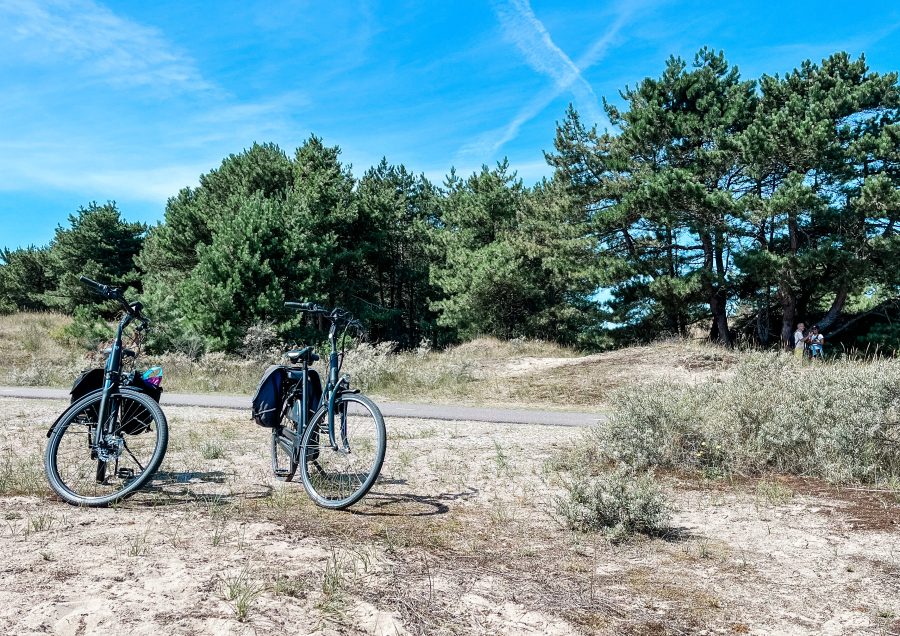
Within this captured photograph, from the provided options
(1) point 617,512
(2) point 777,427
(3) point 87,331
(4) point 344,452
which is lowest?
(1) point 617,512

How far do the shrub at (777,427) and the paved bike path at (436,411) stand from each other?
2.69 m

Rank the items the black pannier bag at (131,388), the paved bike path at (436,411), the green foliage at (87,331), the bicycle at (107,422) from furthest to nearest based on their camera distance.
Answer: the green foliage at (87,331), the paved bike path at (436,411), the black pannier bag at (131,388), the bicycle at (107,422)

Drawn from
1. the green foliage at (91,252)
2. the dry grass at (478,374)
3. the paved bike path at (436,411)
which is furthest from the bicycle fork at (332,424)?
the green foliage at (91,252)

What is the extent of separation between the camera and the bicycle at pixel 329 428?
193 inches

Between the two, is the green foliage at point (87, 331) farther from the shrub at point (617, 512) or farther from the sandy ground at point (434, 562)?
the shrub at point (617, 512)

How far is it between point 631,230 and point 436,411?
850 inches

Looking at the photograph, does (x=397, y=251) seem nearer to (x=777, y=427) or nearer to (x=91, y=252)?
(x=91, y=252)

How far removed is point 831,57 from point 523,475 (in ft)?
94.7

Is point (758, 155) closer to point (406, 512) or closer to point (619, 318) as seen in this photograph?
point (619, 318)

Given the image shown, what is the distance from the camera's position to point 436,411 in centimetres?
1197

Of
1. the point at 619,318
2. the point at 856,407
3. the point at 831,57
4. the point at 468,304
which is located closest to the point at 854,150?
the point at 831,57

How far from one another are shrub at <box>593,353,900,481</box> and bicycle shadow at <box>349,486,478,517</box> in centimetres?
219

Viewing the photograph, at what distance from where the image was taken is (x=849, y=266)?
25031mm


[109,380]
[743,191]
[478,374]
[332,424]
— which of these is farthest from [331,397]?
[743,191]
